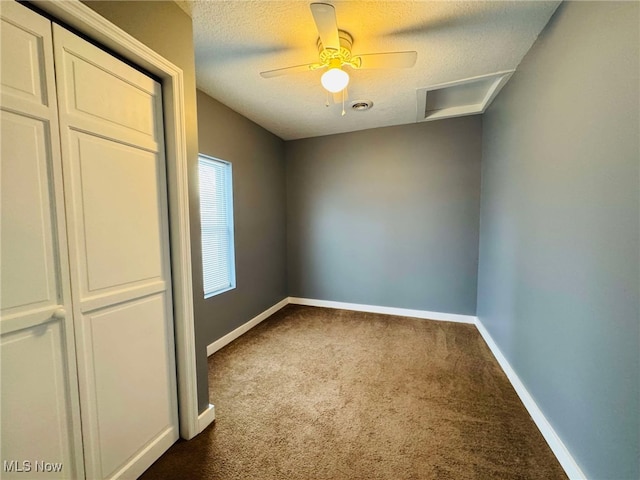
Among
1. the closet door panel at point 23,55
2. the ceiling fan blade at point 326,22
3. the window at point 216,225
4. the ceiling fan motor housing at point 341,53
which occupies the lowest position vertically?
the window at point 216,225

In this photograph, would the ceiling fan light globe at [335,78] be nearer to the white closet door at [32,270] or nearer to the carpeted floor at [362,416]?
the white closet door at [32,270]

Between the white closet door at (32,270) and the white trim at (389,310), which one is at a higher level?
the white closet door at (32,270)

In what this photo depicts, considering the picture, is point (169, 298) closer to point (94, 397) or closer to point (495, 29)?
point (94, 397)

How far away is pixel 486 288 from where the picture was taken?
2820 millimetres

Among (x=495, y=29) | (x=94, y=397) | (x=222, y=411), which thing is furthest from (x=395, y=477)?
(x=495, y=29)

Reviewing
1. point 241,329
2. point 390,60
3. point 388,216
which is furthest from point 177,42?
point 388,216

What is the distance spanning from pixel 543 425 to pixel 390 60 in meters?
2.51

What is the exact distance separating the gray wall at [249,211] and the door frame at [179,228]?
90 centimetres

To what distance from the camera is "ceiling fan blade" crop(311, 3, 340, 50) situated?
120cm

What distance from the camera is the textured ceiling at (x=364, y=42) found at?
1.50 m

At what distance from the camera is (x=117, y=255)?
3.99 feet

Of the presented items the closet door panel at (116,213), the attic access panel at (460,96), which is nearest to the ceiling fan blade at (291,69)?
the closet door panel at (116,213)

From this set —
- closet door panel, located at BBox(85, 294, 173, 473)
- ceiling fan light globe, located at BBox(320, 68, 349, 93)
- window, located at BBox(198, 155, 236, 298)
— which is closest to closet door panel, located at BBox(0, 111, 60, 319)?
closet door panel, located at BBox(85, 294, 173, 473)

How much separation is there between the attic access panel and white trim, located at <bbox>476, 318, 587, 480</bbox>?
2510 mm
